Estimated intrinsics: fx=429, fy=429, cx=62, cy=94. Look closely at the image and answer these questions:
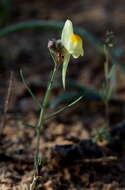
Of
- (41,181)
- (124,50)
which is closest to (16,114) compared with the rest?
(41,181)

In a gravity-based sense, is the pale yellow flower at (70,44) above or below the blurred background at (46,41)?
below

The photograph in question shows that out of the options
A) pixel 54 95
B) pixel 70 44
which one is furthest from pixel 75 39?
pixel 54 95

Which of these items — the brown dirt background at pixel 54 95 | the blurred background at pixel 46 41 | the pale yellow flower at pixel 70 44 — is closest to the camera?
the pale yellow flower at pixel 70 44

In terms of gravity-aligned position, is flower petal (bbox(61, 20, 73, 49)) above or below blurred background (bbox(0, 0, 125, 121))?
below

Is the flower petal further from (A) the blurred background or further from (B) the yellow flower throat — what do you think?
(A) the blurred background

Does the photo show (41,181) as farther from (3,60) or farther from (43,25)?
(3,60)

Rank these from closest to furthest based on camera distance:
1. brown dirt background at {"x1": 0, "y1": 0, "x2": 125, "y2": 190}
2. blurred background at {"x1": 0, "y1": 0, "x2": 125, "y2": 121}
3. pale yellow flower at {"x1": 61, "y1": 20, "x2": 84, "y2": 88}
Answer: pale yellow flower at {"x1": 61, "y1": 20, "x2": 84, "y2": 88}, brown dirt background at {"x1": 0, "y1": 0, "x2": 125, "y2": 190}, blurred background at {"x1": 0, "y1": 0, "x2": 125, "y2": 121}

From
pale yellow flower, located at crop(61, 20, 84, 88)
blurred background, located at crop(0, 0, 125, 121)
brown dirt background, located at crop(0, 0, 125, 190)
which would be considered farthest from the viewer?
blurred background, located at crop(0, 0, 125, 121)

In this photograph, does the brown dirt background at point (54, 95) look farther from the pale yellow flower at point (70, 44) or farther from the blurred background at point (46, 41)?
the pale yellow flower at point (70, 44)

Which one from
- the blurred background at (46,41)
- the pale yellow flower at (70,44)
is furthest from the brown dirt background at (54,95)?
the pale yellow flower at (70,44)

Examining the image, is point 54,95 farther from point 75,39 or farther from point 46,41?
point 75,39

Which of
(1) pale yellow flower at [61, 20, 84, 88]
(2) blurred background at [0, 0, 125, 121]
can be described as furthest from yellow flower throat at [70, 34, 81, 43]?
(2) blurred background at [0, 0, 125, 121]

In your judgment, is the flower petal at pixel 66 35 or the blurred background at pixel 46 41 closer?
the flower petal at pixel 66 35
